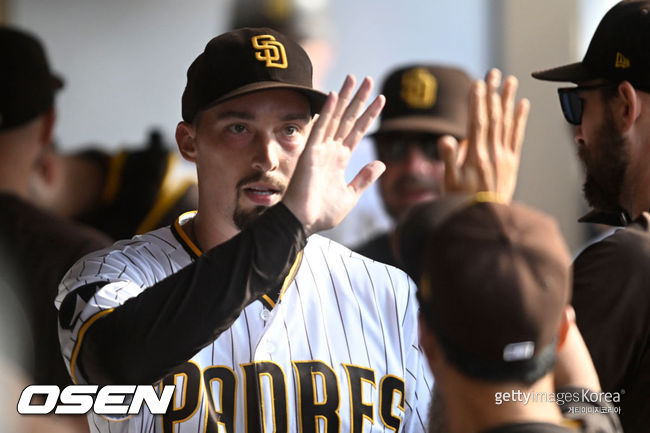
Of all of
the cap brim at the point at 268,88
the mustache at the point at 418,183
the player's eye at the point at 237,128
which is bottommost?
the mustache at the point at 418,183

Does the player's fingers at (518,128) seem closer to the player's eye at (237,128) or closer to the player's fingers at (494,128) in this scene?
the player's fingers at (494,128)

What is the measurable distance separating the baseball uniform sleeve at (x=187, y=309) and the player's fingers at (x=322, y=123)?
0.17 m

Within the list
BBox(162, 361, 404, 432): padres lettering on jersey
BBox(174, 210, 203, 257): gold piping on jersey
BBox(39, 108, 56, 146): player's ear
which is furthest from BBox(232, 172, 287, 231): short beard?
BBox(39, 108, 56, 146): player's ear

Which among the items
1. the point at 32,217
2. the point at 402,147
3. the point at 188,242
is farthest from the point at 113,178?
the point at 188,242

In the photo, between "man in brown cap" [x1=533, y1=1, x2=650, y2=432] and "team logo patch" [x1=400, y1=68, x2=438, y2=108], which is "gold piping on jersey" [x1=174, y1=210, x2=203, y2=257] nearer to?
"man in brown cap" [x1=533, y1=1, x2=650, y2=432]

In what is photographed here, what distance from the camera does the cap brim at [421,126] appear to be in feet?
11.0

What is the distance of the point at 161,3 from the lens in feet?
12.0

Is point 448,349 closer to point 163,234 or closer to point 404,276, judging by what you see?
point 404,276

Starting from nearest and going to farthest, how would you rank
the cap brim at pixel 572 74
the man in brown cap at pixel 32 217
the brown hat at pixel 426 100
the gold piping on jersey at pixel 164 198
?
the cap brim at pixel 572 74 → the man in brown cap at pixel 32 217 → the gold piping on jersey at pixel 164 198 → the brown hat at pixel 426 100

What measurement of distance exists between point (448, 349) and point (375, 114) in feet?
1.98

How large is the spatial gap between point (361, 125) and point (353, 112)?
0.11ft

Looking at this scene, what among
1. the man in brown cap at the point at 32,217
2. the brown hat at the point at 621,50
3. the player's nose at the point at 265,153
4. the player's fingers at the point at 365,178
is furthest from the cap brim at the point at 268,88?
the man in brown cap at the point at 32,217

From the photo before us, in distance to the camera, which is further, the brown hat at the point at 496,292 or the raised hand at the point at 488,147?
the raised hand at the point at 488,147

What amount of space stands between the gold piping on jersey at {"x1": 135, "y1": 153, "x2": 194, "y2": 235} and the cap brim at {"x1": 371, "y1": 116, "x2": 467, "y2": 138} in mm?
792
